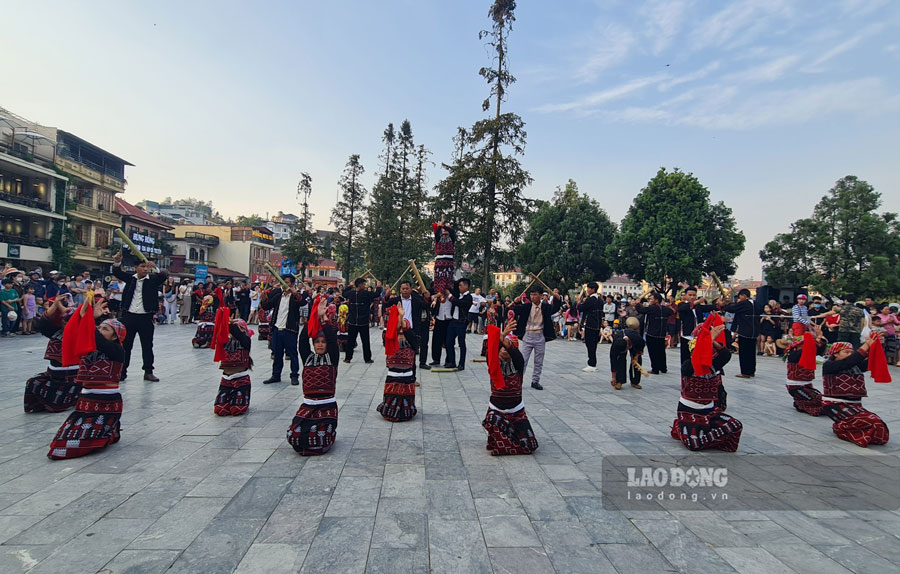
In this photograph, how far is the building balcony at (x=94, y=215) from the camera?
30.8 meters

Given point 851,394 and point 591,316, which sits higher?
point 591,316

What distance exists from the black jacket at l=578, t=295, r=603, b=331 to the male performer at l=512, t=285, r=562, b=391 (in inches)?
Answer: 65.0

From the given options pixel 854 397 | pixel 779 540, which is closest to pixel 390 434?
pixel 779 540

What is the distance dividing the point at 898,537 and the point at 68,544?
18.9 feet

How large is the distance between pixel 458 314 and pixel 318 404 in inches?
203

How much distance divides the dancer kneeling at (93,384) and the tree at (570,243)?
100 ft

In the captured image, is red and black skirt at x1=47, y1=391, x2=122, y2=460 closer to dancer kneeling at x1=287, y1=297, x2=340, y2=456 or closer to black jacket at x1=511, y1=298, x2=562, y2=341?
dancer kneeling at x1=287, y1=297, x2=340, y2=456

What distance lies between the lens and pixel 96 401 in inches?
181

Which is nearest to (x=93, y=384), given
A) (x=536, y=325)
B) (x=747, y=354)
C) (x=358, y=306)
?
(x=358, y=306)

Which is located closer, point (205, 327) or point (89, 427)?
point (89, 427)

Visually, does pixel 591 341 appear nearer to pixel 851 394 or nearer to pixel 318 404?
pixel 851 394

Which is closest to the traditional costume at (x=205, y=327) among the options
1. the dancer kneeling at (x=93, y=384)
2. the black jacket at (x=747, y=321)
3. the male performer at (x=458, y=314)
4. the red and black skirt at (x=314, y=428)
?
the male performer at (x=458, y=314)

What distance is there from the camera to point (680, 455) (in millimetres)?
4902

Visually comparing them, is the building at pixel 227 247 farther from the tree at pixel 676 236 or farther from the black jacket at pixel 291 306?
the black jacket at pixel 291 306
